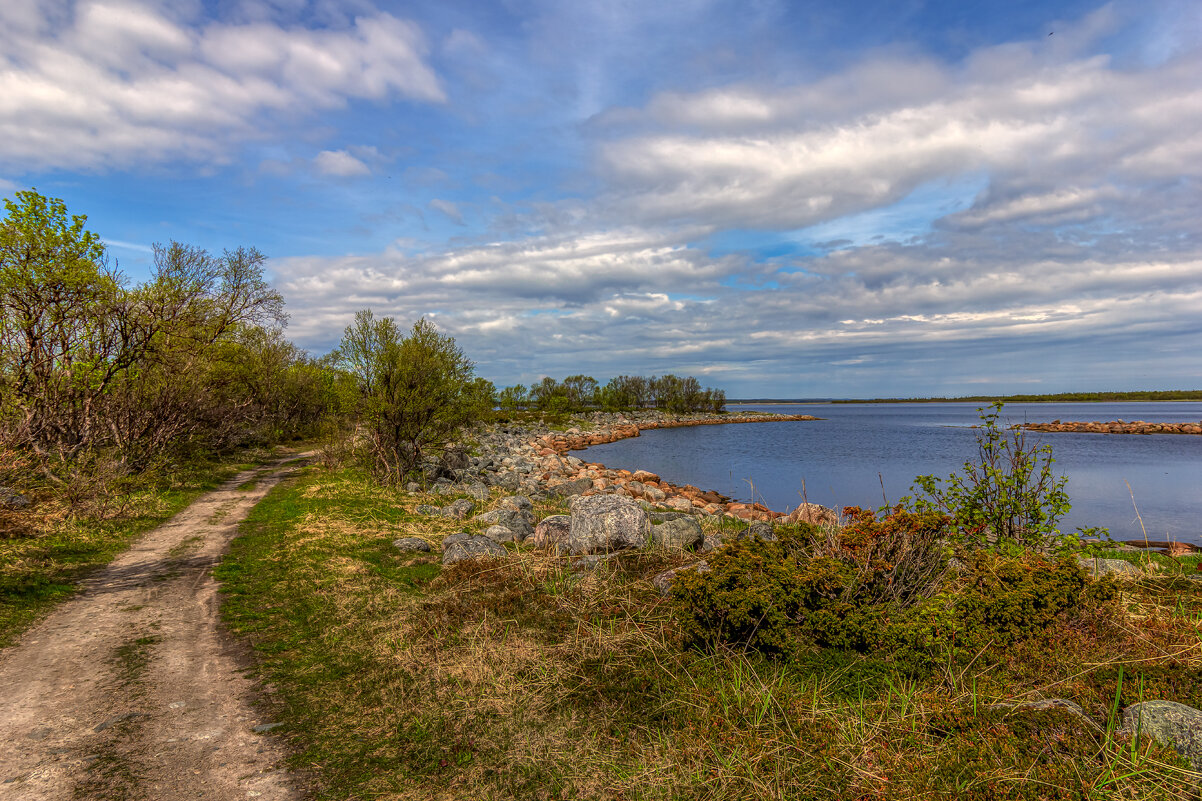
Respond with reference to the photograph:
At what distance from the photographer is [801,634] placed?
5621 mm

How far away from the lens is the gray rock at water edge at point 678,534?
33.3 feet

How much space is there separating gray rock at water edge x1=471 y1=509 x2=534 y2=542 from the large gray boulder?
84.6 inches

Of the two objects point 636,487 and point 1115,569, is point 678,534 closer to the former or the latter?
point 1115,569

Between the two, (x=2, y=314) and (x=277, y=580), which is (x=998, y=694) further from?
(x=2, y=314)

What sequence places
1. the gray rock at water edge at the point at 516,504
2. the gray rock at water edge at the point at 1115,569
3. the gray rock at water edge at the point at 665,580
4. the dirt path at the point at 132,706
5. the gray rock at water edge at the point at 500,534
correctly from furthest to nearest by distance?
the gray rock at water edge at the point at 516,504, the gray rock at water edge at the point at 500,534, the gray rock at water edge at the point at 1115,569, the gray rock at water edge at the point at 665,580, the dirt path at the point at 132,706

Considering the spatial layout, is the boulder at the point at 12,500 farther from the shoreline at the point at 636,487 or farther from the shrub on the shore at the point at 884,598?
the shrub on the shore at the point at 884,598

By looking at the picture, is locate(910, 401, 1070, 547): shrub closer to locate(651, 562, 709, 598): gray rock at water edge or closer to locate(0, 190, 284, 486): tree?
locate(651, 562, 709, 598): gray rock at water edge

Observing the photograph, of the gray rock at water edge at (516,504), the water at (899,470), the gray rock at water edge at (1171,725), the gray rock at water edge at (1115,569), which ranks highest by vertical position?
the gray rock at water edge at (1171,725)

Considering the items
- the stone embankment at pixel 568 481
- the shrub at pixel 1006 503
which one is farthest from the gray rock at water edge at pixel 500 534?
the shrub at pixel 1006 503

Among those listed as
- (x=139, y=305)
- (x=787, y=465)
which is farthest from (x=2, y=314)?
(x=787, y=465)

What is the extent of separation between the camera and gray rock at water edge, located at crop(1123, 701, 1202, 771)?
3514mm

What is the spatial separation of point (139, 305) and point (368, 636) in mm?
15320

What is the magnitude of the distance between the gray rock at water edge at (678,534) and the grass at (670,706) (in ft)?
8.02

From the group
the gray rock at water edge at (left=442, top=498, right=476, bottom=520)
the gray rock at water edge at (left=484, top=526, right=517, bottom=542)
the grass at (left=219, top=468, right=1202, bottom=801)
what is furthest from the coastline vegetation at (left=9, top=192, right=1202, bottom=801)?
the gray rock at water edge at (left=442, top=498, right=476, bottom=520)
